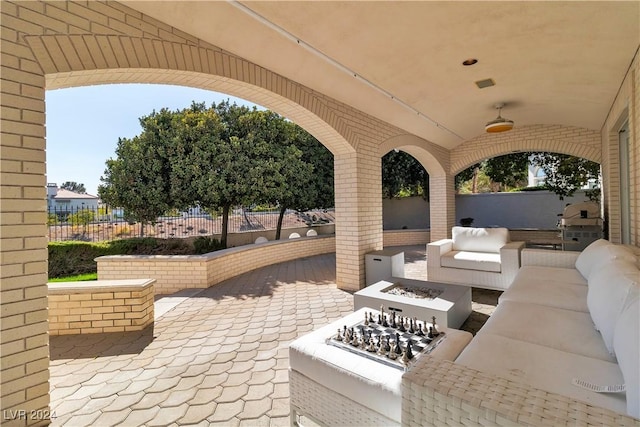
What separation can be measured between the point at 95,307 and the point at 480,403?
3.93 m

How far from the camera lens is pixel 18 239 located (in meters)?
1.92

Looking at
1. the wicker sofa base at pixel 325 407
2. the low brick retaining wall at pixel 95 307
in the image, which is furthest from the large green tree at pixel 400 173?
the wicker sofa base at pixel 325 407

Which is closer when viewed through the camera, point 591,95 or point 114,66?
point 114,66

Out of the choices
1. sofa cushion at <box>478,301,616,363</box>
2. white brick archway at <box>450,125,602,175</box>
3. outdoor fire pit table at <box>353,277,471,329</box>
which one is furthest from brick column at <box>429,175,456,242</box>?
sofa cushion at <box>478,301,616,363</box>

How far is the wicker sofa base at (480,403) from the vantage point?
102cm

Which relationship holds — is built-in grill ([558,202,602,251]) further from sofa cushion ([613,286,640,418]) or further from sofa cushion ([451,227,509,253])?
sofa cushion ([613,286,640,418])

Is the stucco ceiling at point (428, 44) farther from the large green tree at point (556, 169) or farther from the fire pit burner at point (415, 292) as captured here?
the large green tree at point (556, 169)

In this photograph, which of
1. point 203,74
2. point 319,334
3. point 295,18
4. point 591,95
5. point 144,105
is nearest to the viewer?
point 319,334

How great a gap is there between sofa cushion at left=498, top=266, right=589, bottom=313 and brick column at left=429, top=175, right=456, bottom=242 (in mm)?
4759

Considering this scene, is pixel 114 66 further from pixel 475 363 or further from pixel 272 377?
pixel 475 363

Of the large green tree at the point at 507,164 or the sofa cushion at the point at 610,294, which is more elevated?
the large green tree at the point at 507,164

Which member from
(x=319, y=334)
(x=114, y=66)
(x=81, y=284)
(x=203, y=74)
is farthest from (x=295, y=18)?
(x=81, y=284)

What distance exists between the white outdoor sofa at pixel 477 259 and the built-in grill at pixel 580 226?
146 cm

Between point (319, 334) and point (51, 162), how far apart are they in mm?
2228
